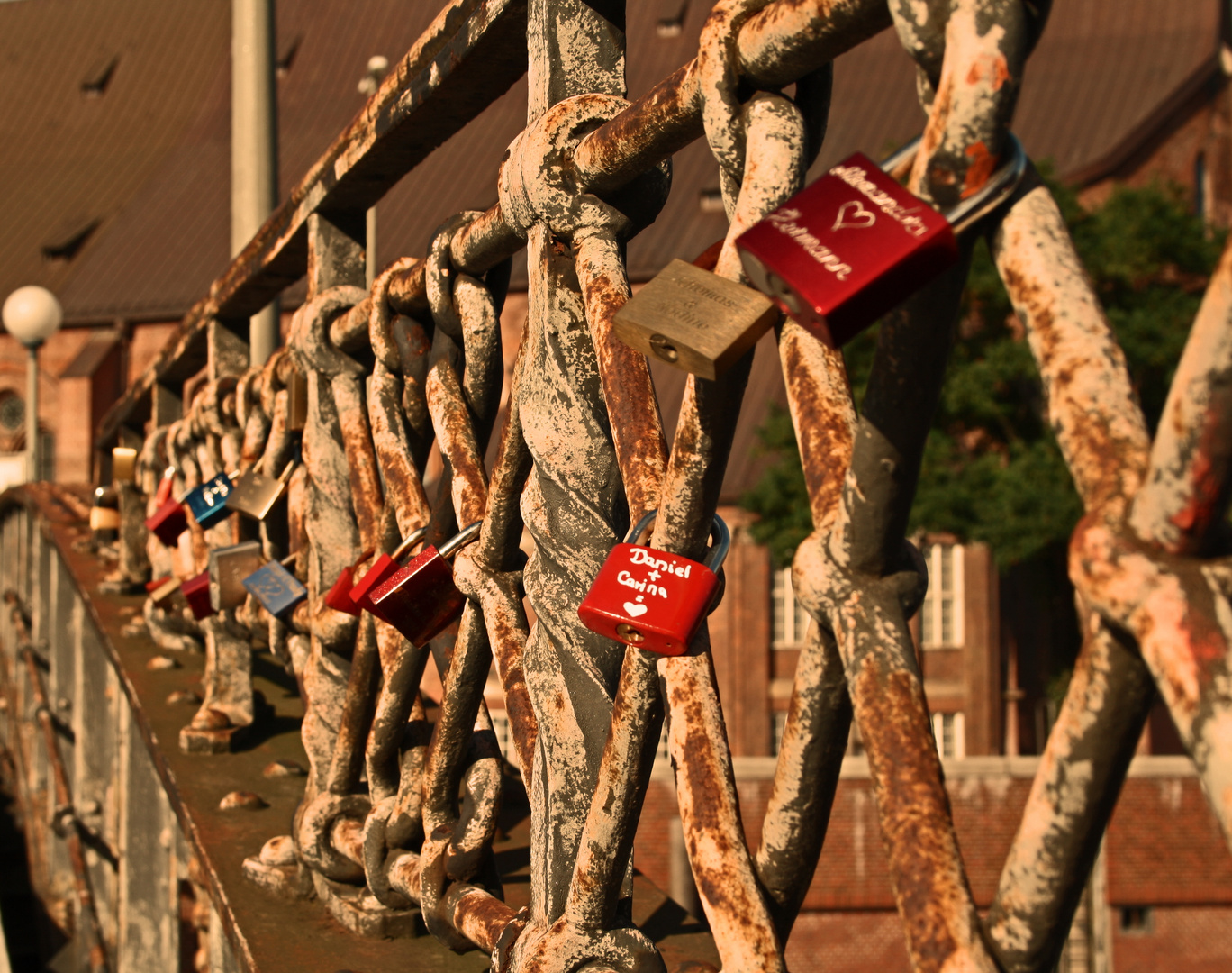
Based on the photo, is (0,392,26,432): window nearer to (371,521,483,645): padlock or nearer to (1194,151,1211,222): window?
(1194,151,1211,222): window

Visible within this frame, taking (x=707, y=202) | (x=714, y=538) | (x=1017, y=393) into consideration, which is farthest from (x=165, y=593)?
(x=707, y=202)

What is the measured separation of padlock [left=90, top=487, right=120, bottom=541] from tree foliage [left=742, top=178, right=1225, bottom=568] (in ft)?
52.4

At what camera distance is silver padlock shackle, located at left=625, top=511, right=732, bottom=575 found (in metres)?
1.14

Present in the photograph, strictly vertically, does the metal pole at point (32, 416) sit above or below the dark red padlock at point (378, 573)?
above

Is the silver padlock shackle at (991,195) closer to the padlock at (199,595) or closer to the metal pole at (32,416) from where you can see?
the padlock at (199,595)

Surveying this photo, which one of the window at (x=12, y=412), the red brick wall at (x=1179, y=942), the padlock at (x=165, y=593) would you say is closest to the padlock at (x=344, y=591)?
the padlock at (x=165, y=593)

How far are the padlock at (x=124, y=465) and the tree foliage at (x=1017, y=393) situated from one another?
52.7ft

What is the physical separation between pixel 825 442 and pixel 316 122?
34261 mm

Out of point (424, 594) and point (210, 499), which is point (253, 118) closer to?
point (210, 499)

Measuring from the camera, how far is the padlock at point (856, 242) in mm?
781

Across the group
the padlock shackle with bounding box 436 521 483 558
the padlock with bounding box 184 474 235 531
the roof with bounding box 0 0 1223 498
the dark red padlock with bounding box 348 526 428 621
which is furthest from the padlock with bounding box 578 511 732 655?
the roof with bounding box 0 0 1223 498

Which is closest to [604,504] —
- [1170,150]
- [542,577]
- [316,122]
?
[542,577]

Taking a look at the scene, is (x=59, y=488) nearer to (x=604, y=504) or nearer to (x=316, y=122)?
(x=604, y=504)

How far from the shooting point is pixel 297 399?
2604 mm
